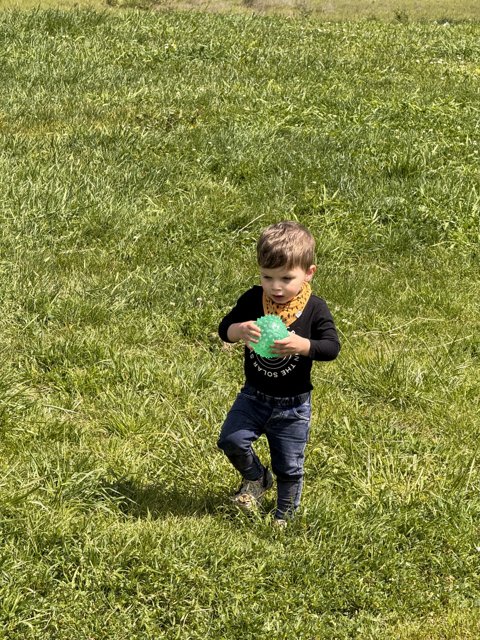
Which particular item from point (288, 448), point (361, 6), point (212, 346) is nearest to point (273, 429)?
point (288, 448)

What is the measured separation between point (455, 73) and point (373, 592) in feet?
37.2

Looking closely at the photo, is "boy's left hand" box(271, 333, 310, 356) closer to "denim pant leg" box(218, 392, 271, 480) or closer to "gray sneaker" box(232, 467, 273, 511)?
"denim pant leg" box(218, 392, 271, 480)

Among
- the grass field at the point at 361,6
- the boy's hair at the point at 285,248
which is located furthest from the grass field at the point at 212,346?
the grass field at the point at 361,6

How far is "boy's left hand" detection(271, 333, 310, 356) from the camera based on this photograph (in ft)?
13.6

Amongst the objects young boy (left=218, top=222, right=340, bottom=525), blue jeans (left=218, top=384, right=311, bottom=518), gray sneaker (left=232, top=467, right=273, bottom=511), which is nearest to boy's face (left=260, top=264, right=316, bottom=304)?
young boy (left=218, top=222, right=340, bottom=525)

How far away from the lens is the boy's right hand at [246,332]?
4.19 meters

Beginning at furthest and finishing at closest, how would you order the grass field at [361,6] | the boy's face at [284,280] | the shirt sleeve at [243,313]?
the grass field at [361,6] → the shirt sleeve at [243,313] → the boy's face at [284,280]

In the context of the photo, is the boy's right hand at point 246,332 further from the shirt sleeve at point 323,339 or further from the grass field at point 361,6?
the grass field at point 361,6

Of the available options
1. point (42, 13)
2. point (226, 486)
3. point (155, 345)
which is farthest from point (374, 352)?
point (42, 13)

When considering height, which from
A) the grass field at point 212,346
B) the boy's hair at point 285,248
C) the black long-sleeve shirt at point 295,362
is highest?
the boy's hair at point 285,248

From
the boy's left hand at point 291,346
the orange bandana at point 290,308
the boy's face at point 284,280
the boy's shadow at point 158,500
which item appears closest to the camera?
the boy's left hand at point 291,346

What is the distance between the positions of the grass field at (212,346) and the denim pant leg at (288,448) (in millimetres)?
114

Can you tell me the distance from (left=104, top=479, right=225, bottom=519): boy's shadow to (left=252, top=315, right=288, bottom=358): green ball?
1004mm

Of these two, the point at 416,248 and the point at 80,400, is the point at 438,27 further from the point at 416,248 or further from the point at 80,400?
the point at 80,400
